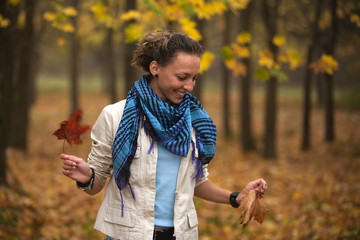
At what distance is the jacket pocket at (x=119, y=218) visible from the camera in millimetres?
2264

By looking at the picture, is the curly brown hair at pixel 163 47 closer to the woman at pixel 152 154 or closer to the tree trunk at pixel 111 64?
the woman at pixel 152 154

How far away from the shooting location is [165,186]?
7.62 ft

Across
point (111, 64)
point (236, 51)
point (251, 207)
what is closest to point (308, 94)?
point (236, 51)

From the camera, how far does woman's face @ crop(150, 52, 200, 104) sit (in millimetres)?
2291

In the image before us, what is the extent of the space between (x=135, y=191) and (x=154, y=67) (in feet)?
2.51

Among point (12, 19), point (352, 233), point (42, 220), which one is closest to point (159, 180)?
point (352, 233)

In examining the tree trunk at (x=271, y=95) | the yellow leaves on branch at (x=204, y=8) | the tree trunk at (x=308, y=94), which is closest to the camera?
the yellow leaves on branch at (x=204, y=8)

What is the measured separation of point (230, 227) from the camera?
6.06m

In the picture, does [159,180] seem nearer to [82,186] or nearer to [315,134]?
[82,186]

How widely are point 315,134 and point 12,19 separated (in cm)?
1136

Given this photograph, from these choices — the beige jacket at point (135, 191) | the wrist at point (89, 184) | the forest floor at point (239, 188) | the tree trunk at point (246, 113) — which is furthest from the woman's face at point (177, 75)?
the tree trunk at point (246, 113)

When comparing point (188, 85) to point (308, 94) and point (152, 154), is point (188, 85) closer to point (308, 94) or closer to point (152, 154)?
point (152, 154)

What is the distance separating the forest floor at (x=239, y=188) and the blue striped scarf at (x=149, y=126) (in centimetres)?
322

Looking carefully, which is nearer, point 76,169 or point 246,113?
point 76,169
